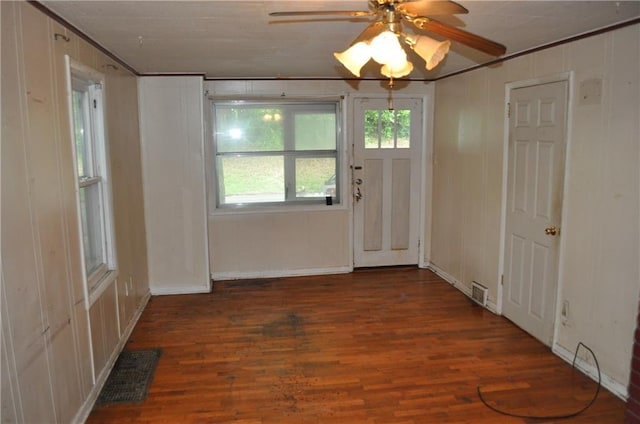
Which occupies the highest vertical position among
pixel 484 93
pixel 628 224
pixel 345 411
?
pixel 484 93

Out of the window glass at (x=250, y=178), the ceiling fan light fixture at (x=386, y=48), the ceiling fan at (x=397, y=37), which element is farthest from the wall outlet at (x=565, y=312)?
the window glass at (x=250, y=178)

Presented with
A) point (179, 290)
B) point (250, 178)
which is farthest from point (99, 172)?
point (250, 178)

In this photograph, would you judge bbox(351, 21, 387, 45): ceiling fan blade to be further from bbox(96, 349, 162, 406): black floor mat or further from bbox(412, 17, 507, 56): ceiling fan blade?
bbox(96, 349, 162, 406): black floor mat

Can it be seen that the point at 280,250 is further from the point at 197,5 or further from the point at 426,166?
the point at 197,5

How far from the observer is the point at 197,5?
90.0 inches

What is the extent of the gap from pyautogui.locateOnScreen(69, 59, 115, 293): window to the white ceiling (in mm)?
366

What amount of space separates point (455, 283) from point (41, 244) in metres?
3.90

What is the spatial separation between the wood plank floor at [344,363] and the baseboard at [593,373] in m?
0.04

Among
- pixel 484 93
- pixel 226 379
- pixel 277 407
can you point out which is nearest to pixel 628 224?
pixel 484 93

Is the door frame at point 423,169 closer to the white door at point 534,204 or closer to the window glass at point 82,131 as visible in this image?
the white door at point 534,204

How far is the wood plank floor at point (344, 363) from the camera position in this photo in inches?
106

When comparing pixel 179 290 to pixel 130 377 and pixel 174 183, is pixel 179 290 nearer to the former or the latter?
pixel 174 183

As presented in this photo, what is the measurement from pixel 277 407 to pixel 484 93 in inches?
125

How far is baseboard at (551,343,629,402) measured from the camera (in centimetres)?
278
